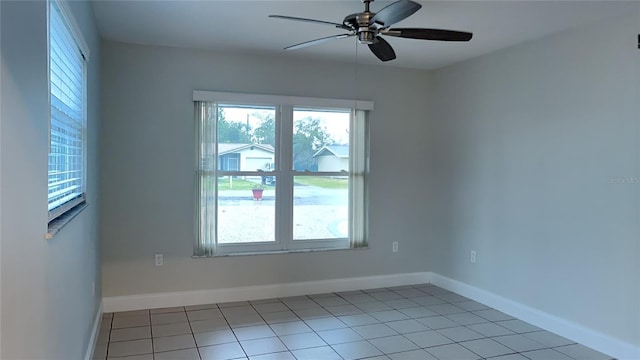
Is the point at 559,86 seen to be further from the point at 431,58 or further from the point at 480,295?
the point at 480,295

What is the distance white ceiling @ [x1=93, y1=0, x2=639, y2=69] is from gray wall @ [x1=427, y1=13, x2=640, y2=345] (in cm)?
29

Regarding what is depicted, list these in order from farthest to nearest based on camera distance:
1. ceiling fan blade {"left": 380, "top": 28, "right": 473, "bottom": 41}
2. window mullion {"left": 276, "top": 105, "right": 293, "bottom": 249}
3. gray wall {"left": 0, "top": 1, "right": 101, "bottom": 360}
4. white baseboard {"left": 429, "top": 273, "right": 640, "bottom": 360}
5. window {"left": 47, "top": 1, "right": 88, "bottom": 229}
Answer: window mullion {"left": 276, "top": 105, "right": 293, "bottom": 249}, white baseboard {"left": 429, "top": 273, "right": 640, "bottom": 360}, ceiling fan blade {"left": 380, "top": 28, "right": 473, "bottom": 41}, window {"left": 47, "top": 1, "right": 88, "bottom": 229}, gray wall {"left": 0, "top": 1, "right": 101, "bottom": 360}

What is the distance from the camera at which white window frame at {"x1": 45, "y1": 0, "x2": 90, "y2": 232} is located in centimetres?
171

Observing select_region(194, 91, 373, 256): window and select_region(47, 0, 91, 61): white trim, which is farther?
select_region(194, 91, 373, 256): window

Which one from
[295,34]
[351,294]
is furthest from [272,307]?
[295,34]

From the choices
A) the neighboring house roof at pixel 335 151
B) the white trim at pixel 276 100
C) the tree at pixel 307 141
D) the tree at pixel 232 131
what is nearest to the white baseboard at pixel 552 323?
the neighboring house roof at pixel 335 151

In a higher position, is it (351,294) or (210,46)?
(210,46)

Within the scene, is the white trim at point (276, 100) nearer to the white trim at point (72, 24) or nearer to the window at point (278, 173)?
the window at point (278, 173)

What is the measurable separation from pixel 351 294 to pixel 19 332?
11.9 feet

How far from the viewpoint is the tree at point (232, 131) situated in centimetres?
431

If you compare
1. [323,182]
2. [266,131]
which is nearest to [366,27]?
[266,131]

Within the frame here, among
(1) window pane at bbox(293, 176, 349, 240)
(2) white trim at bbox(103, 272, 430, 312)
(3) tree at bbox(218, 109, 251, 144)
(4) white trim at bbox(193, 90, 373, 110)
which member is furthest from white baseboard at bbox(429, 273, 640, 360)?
(3) tree at bbox(218, 109, 251, 144)

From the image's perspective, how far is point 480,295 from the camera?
438 cm

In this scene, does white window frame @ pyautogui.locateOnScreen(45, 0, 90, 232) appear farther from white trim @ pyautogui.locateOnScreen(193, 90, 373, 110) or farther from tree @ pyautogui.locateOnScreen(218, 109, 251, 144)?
tree @ pyautogui.locateOnScreen(218, 109, 251, 144)
